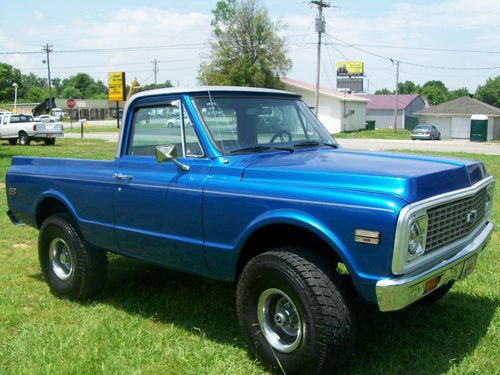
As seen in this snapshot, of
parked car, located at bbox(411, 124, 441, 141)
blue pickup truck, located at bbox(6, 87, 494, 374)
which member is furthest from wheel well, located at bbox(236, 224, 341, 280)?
parked car, located at bbox(411, 124, 441, 141)

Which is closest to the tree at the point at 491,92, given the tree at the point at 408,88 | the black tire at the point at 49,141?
the tree at the point at 408,88

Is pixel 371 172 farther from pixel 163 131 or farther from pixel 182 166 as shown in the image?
pixel 163 131

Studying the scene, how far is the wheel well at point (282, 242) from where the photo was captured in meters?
3.56

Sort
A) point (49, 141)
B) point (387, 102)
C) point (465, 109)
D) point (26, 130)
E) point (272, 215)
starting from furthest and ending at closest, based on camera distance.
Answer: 1. point (387, 102)
2. point (465, 109)
3. point (49, 141)
4. point (26, 130)
5. point (272, 215)

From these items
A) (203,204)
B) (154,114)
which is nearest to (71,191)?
(154,114)

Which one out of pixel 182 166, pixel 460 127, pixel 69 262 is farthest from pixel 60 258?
pixel 460 127

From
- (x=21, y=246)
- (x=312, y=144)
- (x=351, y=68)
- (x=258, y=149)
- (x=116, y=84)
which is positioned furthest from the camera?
(x=351, y=68)

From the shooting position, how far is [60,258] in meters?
5.36

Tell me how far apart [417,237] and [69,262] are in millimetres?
3495

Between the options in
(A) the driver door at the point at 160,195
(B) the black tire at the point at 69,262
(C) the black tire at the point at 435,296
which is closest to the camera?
→ (A) the driver door at the point at 160,195

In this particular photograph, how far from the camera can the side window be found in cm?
418

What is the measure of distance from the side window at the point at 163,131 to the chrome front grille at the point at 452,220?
5.64ft

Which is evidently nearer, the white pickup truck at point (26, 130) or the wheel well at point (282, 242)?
the wheel well at point (282, 242)

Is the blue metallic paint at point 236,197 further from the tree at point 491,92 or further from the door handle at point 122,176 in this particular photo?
the tree at point 491,92
